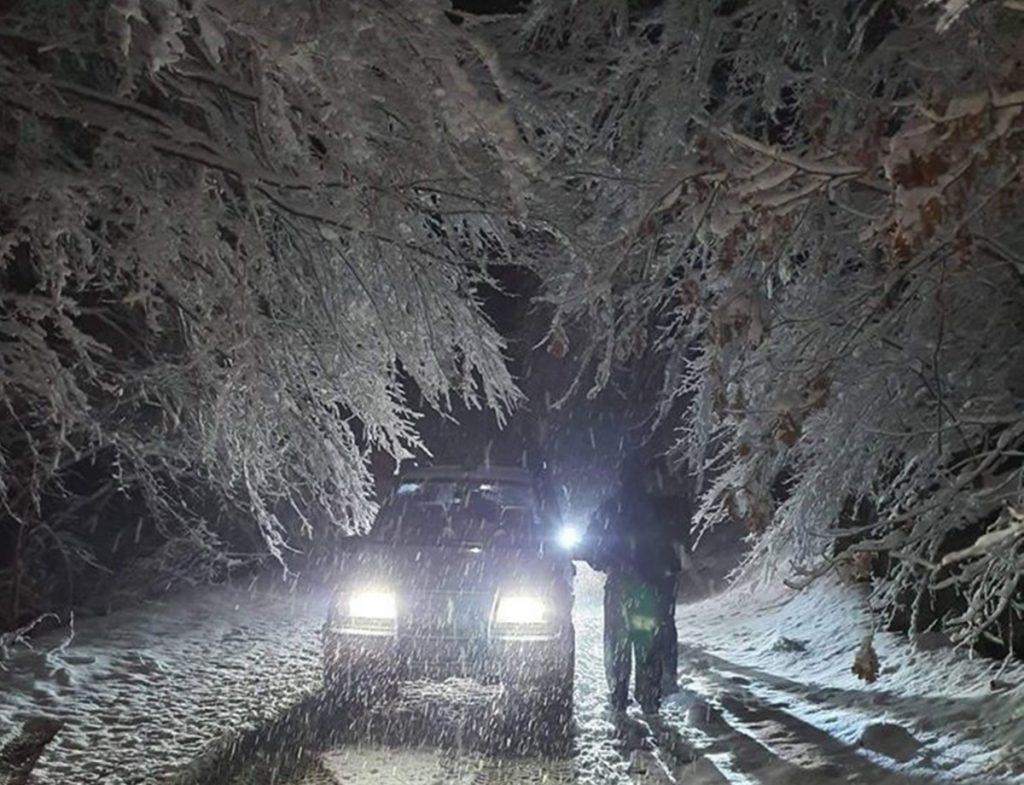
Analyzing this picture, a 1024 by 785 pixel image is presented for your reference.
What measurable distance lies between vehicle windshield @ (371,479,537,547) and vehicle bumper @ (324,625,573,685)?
95 centimetres

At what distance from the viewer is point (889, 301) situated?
15.2 feet

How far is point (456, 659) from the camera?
21.6 feet

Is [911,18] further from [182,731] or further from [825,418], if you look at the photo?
[182,731]

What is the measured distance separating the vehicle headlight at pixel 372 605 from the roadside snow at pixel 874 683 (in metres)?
2.75

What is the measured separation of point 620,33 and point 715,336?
3.23m

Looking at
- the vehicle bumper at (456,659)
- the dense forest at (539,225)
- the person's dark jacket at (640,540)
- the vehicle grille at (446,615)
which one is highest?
the dense forest at (539,225)

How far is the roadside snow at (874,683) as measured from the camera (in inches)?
199

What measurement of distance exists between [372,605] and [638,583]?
217 centimetres

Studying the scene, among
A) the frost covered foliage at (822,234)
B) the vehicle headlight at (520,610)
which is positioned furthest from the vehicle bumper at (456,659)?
the frost covered foliage at (822,234)

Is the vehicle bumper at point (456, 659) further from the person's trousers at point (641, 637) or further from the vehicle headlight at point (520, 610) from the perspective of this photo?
the person's trousers at point (641, 637)

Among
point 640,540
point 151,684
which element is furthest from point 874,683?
point 151,684

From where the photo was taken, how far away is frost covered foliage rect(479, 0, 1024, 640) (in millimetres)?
2965

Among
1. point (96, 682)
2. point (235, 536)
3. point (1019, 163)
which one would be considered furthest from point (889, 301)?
point (235, 536)

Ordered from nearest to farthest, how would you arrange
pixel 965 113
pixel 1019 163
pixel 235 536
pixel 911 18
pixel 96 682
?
pixel 965 113 → pixel 1019 163 → pixel 911 18 → pixel 96 682 → pixel 235 536
